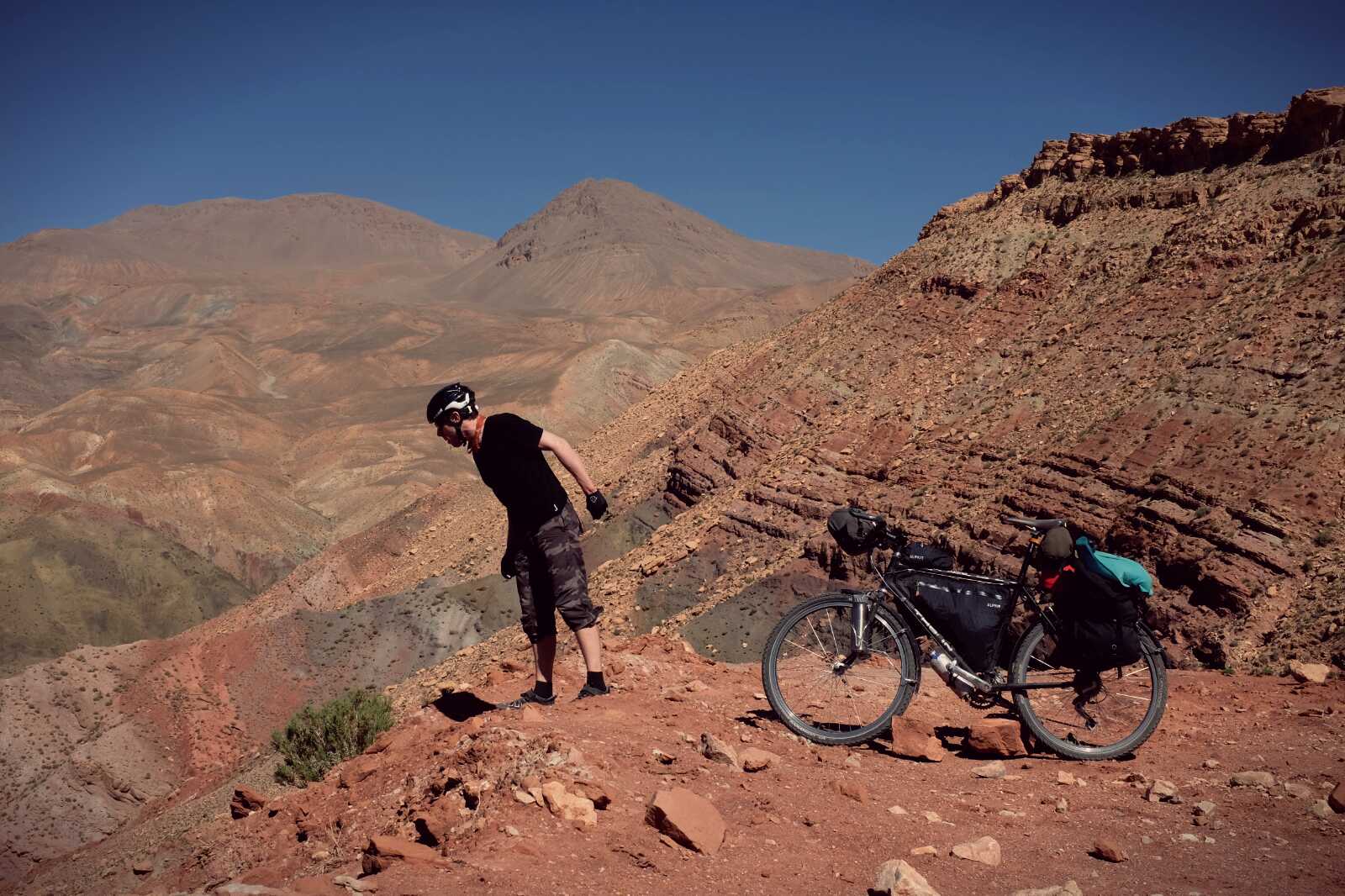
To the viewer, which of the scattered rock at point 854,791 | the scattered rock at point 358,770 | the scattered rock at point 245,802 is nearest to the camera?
the scattered rock at point 854,791

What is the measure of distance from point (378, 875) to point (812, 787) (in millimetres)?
2156

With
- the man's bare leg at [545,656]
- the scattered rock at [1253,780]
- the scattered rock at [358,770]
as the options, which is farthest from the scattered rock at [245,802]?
the scattered rock at [1253,780]

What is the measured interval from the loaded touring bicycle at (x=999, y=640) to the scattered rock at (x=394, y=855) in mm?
2403

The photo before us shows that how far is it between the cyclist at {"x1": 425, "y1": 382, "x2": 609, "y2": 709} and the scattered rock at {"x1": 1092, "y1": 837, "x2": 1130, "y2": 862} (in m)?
3.05

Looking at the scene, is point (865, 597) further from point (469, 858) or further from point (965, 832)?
point (469, 858)

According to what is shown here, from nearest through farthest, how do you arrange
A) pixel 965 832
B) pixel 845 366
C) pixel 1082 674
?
pixel 965 832 < pixel 1082 674 < pixel 845 366

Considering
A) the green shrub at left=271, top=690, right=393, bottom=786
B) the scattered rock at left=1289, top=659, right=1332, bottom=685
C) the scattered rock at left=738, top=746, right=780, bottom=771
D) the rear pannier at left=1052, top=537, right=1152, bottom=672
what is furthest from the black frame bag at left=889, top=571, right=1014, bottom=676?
the green shrub at left=271, top=690, right=393, bottom=786

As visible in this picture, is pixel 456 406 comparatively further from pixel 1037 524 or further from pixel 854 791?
pixel 1037 524

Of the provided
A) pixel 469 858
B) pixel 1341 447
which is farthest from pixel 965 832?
pixel 1341 447

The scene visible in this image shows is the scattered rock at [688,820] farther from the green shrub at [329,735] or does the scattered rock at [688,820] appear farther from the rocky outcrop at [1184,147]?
the rocky outcrop at [1184,147]

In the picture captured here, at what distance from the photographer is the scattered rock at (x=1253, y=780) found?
462 cm

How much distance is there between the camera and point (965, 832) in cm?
422

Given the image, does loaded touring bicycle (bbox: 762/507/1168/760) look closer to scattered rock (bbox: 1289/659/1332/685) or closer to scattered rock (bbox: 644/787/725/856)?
scattered rock (bbox: 644/787/725/856)

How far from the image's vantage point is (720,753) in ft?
16.3
